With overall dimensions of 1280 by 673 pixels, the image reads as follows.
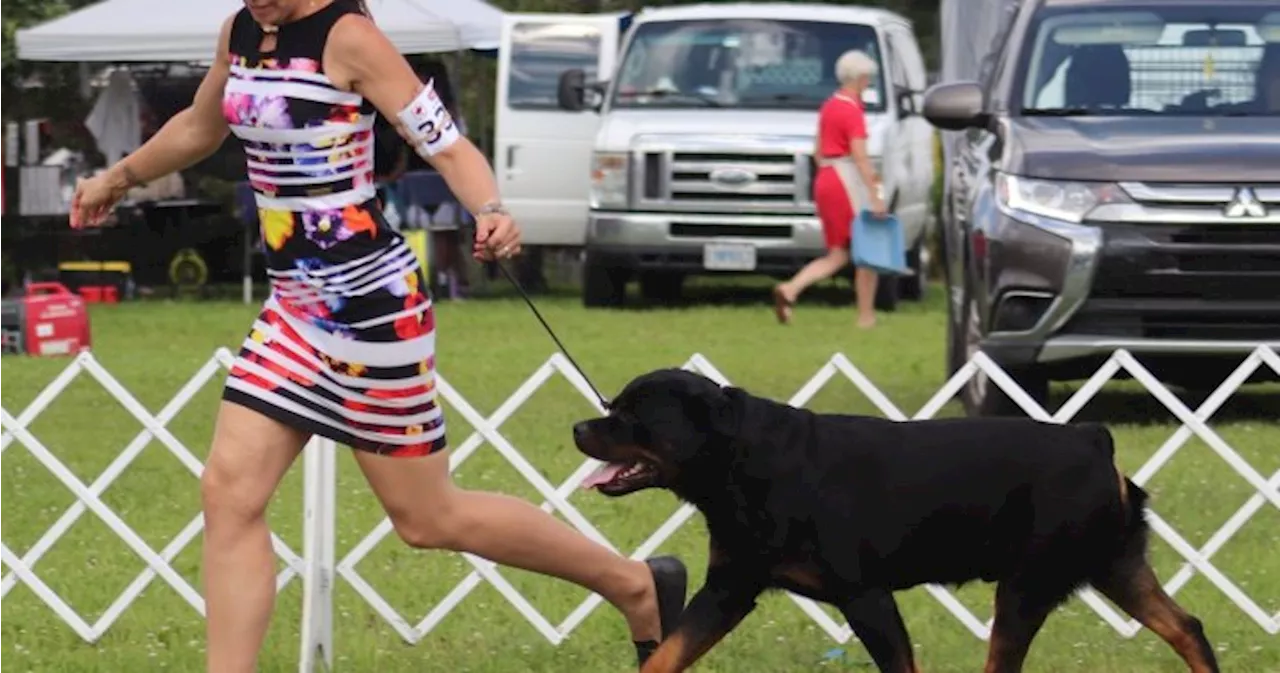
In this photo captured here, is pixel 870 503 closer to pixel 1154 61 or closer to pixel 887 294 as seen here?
pixel 1154 61

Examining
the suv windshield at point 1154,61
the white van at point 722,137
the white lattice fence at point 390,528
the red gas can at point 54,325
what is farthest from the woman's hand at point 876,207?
the white lattice fence at point 390,528

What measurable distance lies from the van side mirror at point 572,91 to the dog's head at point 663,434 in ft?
43.0

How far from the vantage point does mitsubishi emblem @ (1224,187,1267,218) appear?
983 cm

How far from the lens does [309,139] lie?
4957 millimetres

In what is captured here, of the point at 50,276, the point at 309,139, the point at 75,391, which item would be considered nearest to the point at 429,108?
the point at 309,139

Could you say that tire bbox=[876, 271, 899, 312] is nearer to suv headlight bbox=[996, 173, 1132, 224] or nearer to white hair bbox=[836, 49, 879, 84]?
white hair bbox=[836, 49, 879, 84]

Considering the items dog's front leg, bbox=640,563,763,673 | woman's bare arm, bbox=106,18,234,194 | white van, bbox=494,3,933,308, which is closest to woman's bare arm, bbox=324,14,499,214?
woman's bare arm, bbox=106,18,234,194

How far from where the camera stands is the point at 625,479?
527 centimetres

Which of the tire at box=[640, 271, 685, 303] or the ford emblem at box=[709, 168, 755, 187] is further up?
the ford emblem at box=[709, 168, 755, 187]

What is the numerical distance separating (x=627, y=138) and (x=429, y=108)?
1267 centimetres

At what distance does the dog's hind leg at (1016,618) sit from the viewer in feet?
17.9

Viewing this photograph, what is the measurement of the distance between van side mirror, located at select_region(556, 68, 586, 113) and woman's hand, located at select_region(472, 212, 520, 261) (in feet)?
44.1

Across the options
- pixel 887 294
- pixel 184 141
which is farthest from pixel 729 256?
pixel 184 141

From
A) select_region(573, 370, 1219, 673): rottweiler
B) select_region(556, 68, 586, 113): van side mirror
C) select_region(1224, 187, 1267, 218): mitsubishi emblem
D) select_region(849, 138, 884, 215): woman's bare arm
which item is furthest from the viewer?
select_region(556, 68, 586, 113): van side mirror
